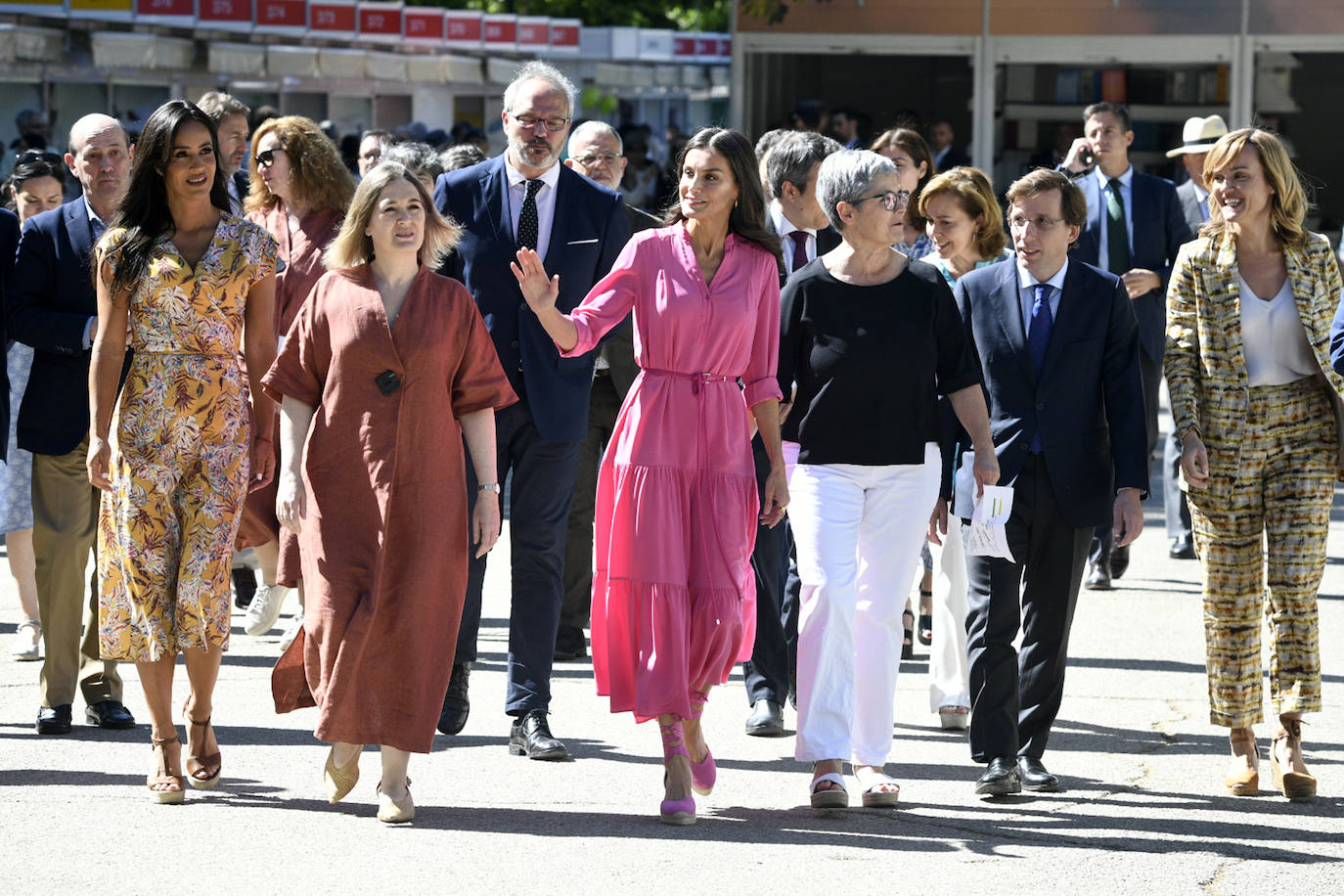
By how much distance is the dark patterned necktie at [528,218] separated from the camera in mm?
7023

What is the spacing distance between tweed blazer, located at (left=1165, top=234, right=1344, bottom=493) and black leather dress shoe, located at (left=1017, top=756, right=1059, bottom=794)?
1.09 metres

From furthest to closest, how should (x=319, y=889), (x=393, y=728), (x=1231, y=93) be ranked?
(x=1231, y=93)
(x=393, y=728)
(x=319, y=889)

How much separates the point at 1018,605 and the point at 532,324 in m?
1.96

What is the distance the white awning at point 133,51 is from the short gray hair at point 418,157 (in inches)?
363

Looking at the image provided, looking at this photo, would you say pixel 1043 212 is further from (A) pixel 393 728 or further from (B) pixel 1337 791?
(A) pixel 393 728

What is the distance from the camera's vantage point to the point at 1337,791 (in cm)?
648

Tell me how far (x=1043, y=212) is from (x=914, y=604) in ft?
12.0

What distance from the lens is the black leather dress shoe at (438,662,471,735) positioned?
23.4 ft

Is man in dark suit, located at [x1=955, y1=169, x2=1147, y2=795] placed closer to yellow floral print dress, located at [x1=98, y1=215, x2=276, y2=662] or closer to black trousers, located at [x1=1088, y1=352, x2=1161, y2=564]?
yellow floral print dress, located at [x1=98, y1=215, x2=276, y2=662]

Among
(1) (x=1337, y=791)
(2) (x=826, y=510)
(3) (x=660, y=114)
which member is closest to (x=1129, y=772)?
(1) (x=1337, y=791)

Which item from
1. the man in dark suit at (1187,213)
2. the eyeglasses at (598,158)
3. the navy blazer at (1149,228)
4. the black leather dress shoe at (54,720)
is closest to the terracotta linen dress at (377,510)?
the black leather dress shoe at (54,720)

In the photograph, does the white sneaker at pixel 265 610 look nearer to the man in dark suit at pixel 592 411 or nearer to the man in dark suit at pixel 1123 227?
the man in dark suit at pixel 592 411

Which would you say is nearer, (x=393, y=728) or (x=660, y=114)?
(x=393, y=728)

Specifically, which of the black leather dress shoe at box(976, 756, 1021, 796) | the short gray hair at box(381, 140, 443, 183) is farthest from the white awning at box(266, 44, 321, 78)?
the black leather dress shoe at box(976, 756, 1021, 796)
